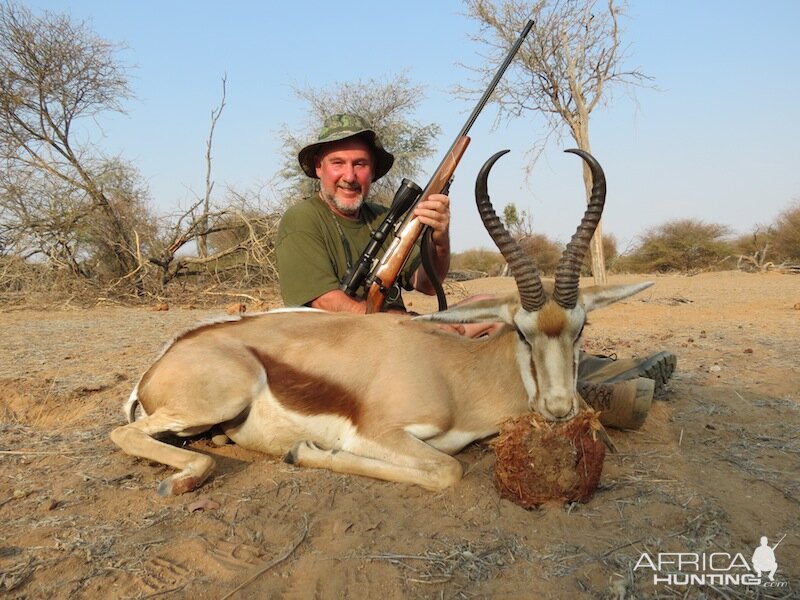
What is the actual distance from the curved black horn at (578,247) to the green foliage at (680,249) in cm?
2722

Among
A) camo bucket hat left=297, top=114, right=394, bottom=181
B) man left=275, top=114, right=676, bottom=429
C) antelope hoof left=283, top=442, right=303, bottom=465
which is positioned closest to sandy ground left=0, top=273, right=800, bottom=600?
antelope hoof left=283, top=442, right=303, bottom=465

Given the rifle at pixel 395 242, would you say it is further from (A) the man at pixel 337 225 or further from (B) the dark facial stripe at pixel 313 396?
(B) the dark facial stripe at pixel 313 396

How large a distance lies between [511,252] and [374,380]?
116 centimetres

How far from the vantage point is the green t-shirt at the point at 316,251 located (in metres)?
5.37

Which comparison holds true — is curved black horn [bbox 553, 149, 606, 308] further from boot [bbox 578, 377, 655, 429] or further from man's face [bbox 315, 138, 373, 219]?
man's face [bbox 315, 138, 373, 219]

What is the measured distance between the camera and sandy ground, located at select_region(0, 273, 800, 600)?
2.37 metres

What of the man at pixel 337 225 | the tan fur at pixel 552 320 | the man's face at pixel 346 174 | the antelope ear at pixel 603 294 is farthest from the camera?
the man's face at pixel 346 174

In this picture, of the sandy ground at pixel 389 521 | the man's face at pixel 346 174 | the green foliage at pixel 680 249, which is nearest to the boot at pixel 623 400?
the sandy ground at pixel 389 521

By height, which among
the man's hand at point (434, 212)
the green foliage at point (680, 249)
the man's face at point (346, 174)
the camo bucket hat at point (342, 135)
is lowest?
the green foliage at point (680, 249)

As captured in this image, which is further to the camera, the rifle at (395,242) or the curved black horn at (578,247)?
the rifle at (395,242)

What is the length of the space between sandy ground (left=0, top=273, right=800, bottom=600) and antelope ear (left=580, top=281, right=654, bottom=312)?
37.9 inches

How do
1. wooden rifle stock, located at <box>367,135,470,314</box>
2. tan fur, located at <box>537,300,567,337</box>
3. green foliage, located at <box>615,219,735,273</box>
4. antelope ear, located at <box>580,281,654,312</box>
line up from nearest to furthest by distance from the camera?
tan fur, located at <box>537,300,567,337</box> < antelope ear, located at <box>580,281,654,312</box> < wooden rifle stock, located at <box>367,135,470,314</box> < green foliage, located at <box>615,219,735,273</box>

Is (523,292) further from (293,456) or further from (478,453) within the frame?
(293,456)

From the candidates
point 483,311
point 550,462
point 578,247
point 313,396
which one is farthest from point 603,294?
point 313,396
